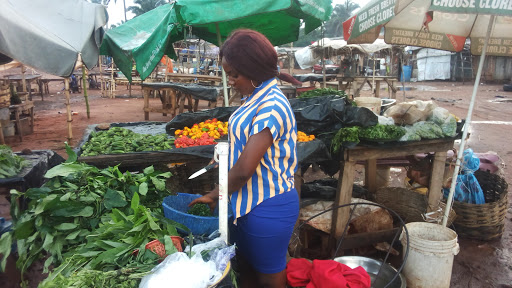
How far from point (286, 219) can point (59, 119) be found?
12200 mm

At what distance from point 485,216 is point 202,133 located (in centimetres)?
347

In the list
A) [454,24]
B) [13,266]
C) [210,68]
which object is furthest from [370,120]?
[210,68]

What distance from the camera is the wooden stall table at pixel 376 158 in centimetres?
370

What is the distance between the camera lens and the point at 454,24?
4254mm

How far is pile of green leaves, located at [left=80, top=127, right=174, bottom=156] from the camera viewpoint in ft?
12.3

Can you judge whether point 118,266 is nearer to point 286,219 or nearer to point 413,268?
point 286,219

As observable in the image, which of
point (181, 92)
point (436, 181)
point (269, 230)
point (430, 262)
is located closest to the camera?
point (269, 230)

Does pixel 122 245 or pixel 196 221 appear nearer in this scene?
pixel 122 245

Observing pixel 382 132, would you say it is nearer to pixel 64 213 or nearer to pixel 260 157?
pixel 260 157

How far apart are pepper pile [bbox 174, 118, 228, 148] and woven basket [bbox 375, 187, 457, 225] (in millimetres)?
2198

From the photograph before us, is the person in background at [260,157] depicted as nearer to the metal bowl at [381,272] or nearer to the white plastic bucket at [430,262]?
the metal bowl at [381,272]

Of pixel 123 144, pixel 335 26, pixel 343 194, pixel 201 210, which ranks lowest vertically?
pixel 343 194

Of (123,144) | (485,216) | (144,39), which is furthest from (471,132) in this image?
(123,144)

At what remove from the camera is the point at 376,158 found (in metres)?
3.88
